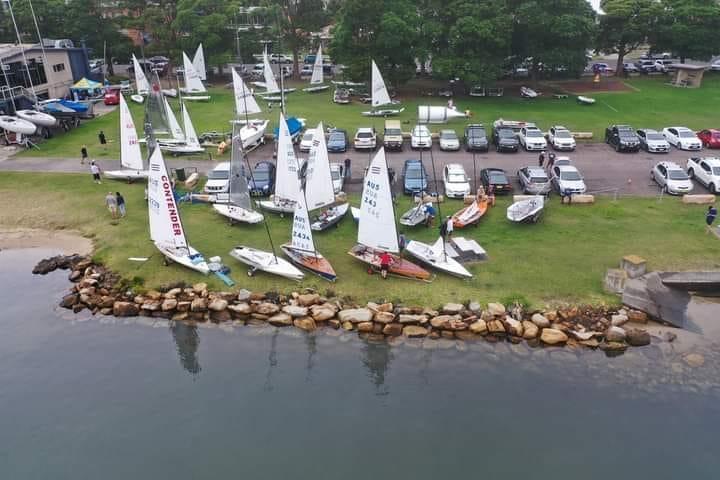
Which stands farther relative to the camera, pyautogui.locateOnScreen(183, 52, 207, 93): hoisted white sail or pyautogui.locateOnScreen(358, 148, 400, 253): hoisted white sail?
pyautogui.locateOnScreen(183, 52, 207, 93): hoisted white sail

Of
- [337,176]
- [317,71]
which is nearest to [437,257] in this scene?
[337,176]

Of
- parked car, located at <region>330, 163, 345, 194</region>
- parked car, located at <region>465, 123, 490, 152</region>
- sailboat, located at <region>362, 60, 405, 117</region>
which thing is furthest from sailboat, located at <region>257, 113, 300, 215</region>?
sailboat, located at <region>362, 60, 405, 117</region>

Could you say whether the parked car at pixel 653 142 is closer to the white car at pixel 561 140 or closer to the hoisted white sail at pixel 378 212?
the white car at pixel 561 140

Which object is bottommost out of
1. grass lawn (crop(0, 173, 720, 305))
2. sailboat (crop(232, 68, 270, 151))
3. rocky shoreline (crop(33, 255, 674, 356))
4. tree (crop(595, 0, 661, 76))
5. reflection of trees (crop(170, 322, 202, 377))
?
reflection of trees (crop(170, 322, 202, 377))

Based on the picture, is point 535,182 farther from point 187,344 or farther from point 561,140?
point 187,344

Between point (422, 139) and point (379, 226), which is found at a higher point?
point (379, 226)

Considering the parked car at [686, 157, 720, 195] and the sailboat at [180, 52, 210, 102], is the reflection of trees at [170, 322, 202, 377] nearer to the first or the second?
the parked car at [686, 157, 720, 195]
